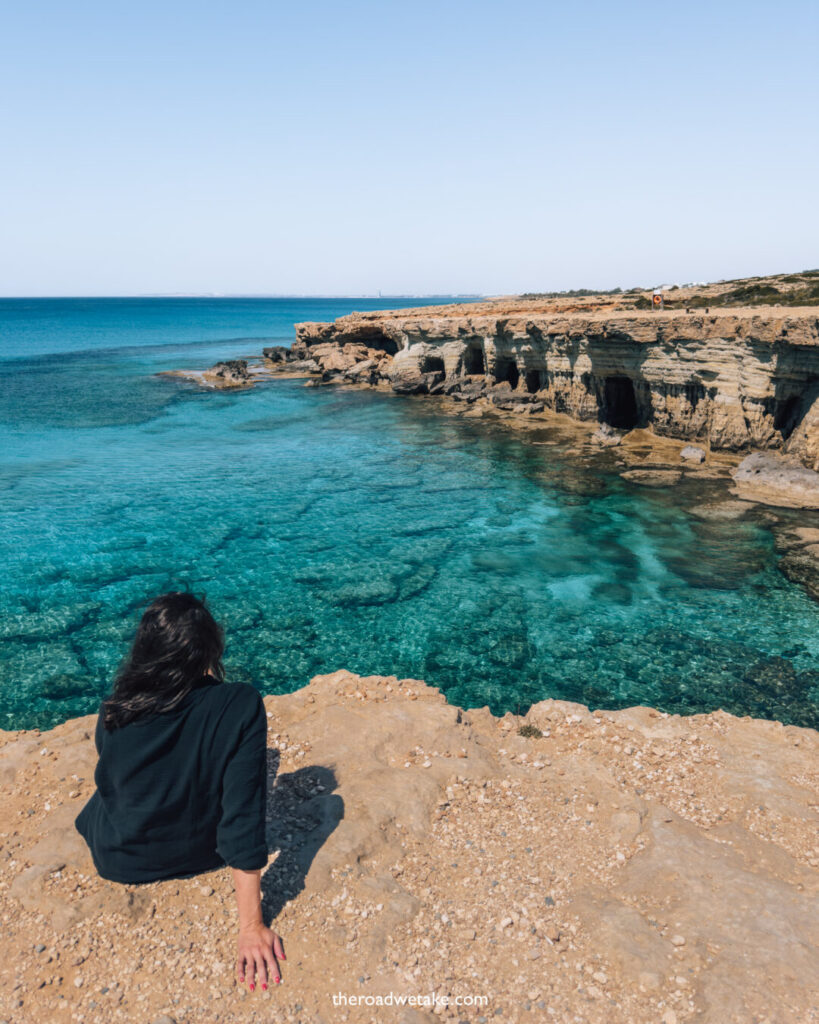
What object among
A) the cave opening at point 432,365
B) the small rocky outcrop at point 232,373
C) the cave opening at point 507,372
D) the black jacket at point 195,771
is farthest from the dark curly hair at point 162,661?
the small rocky outcrop at point 232,373

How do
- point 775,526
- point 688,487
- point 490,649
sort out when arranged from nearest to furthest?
1. point 490,649
2. point 775,526
3. point 688,487

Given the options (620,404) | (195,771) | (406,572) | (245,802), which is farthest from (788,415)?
(195,771)

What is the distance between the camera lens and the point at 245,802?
16.1 ft

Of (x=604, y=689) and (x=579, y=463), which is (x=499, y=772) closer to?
(x=604, y=689)

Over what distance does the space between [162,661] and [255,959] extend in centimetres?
249

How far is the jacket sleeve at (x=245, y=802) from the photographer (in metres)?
4.83

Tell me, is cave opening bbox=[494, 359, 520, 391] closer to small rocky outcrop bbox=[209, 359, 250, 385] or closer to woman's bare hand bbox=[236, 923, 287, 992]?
small rocky outcrop bbox=[209, 359, 250, 385]

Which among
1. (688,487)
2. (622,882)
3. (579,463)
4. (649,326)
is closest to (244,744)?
→ (622,882)

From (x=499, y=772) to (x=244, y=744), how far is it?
437cm

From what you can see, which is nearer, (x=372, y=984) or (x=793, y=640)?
(x=372, y=984)

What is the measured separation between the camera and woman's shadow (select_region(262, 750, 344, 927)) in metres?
5.72

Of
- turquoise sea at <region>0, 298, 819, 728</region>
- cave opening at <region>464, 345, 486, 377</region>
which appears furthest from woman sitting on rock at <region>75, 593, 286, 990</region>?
cave opening at <region>464, 345, 486, 377</region>

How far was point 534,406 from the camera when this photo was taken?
43469 mm

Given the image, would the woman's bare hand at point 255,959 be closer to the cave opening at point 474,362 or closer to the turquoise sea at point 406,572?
the turquoise sea at point 406,572
